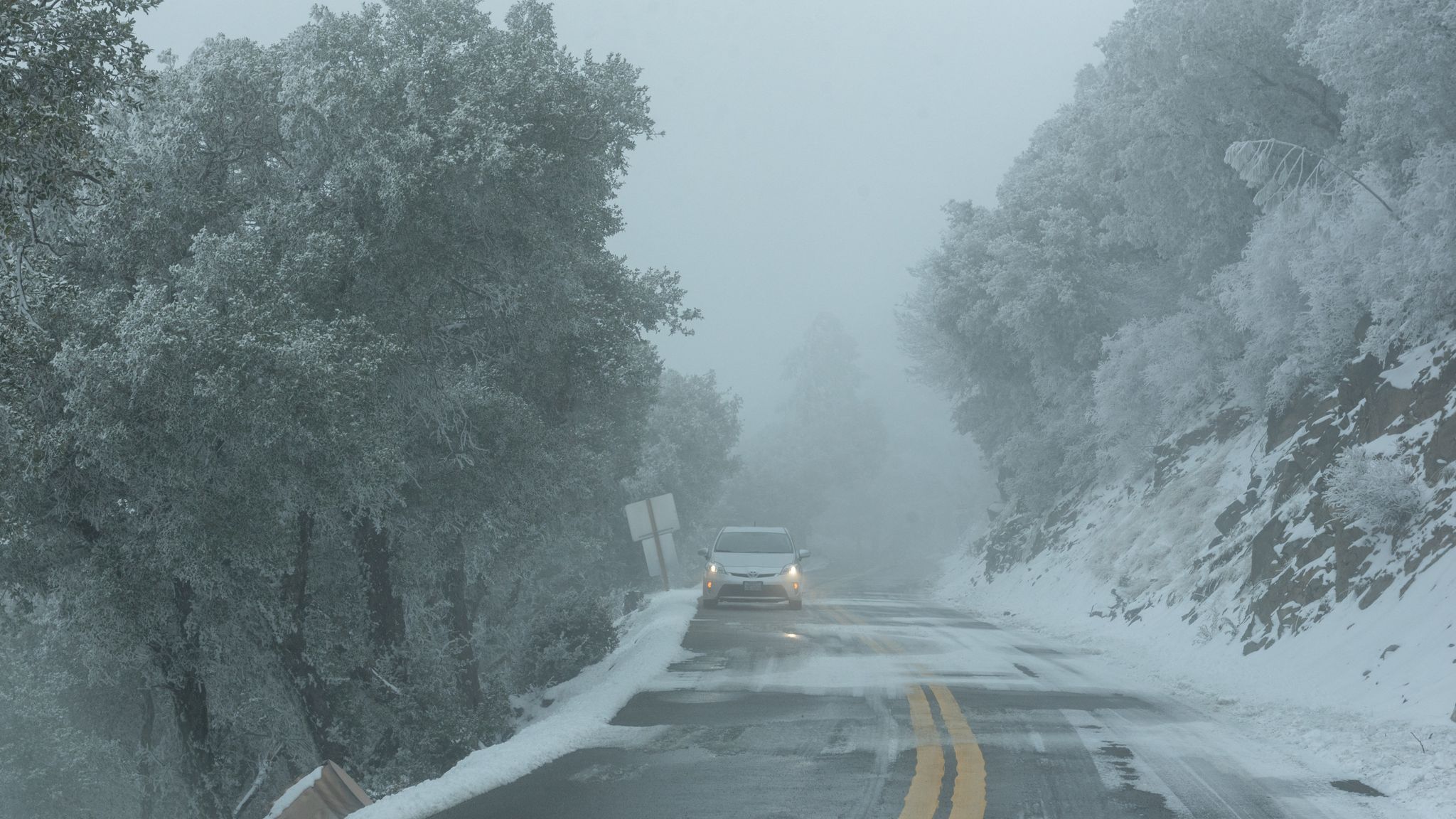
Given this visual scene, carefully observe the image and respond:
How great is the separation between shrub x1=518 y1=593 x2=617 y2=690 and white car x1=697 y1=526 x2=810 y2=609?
3.65m

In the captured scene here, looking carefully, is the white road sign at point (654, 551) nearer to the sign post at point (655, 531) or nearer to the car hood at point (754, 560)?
the sign post at point (655, 531)

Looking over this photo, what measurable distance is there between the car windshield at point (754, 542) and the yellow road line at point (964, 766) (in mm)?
12449

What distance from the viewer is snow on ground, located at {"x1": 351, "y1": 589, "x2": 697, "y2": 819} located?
6.38m

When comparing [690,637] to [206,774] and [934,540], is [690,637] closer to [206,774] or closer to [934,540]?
[206,774]

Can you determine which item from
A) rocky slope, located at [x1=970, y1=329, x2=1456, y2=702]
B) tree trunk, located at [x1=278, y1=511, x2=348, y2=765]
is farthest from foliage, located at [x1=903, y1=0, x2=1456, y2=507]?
tree trunk, located at [x1=278, y1=511, x2=348, y2=765]

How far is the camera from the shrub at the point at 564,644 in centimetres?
1730

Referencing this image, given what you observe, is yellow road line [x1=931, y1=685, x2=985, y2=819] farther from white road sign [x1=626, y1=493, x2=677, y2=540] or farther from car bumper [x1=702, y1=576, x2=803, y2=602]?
white road sign [x1=626, y1=493, x2=677, y2=540]

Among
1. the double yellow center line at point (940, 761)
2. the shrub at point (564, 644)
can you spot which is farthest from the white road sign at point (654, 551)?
the double yellow center line at point (940, 761)

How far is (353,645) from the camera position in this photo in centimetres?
1439

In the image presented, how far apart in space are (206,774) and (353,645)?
7.13ft

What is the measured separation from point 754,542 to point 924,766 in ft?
52.6

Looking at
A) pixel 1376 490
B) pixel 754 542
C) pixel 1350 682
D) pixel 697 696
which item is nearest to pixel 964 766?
pixel 697 696

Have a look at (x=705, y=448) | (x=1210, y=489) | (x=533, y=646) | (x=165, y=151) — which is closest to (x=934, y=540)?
(x=705, y=448)

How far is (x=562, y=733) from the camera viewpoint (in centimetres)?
857
